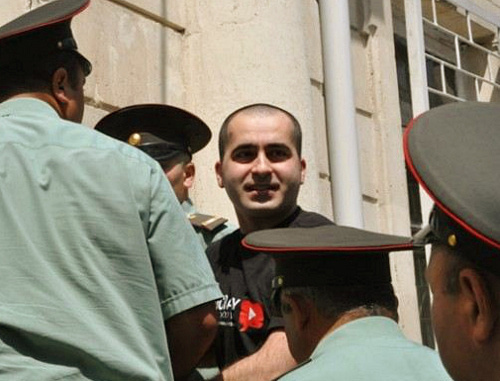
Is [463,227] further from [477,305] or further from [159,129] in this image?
[159,129]

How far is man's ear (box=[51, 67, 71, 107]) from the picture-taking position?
2.63 m

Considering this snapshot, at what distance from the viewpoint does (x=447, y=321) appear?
4.52 ft

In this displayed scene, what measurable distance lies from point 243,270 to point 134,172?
78 cm

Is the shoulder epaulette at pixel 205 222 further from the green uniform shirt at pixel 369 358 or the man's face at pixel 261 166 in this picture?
the green uniform shirt at pixel 369 358

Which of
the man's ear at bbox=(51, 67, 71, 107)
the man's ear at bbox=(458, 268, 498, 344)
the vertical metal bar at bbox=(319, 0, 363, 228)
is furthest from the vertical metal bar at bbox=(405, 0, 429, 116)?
the man's ear at bbox=(458, 268, 498, 344)

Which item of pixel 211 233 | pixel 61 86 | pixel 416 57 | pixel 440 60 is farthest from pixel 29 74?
pixel 440 60

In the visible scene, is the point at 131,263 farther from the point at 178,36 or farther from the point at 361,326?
the point at 178,36

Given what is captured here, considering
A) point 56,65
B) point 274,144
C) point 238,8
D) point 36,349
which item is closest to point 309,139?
point 238,8

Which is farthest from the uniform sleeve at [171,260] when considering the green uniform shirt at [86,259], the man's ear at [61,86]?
the man's ear at [61,86]

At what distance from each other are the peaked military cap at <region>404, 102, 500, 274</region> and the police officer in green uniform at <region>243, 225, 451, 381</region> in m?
0.74

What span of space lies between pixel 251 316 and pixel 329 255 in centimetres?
42

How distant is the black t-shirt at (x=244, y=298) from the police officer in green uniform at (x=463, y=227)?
1483 mm

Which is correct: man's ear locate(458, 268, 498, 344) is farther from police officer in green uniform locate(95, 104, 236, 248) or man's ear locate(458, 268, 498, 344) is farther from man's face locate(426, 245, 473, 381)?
police officer in green uniform locate(95, 104, 236, 248)

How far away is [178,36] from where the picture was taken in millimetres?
5406
